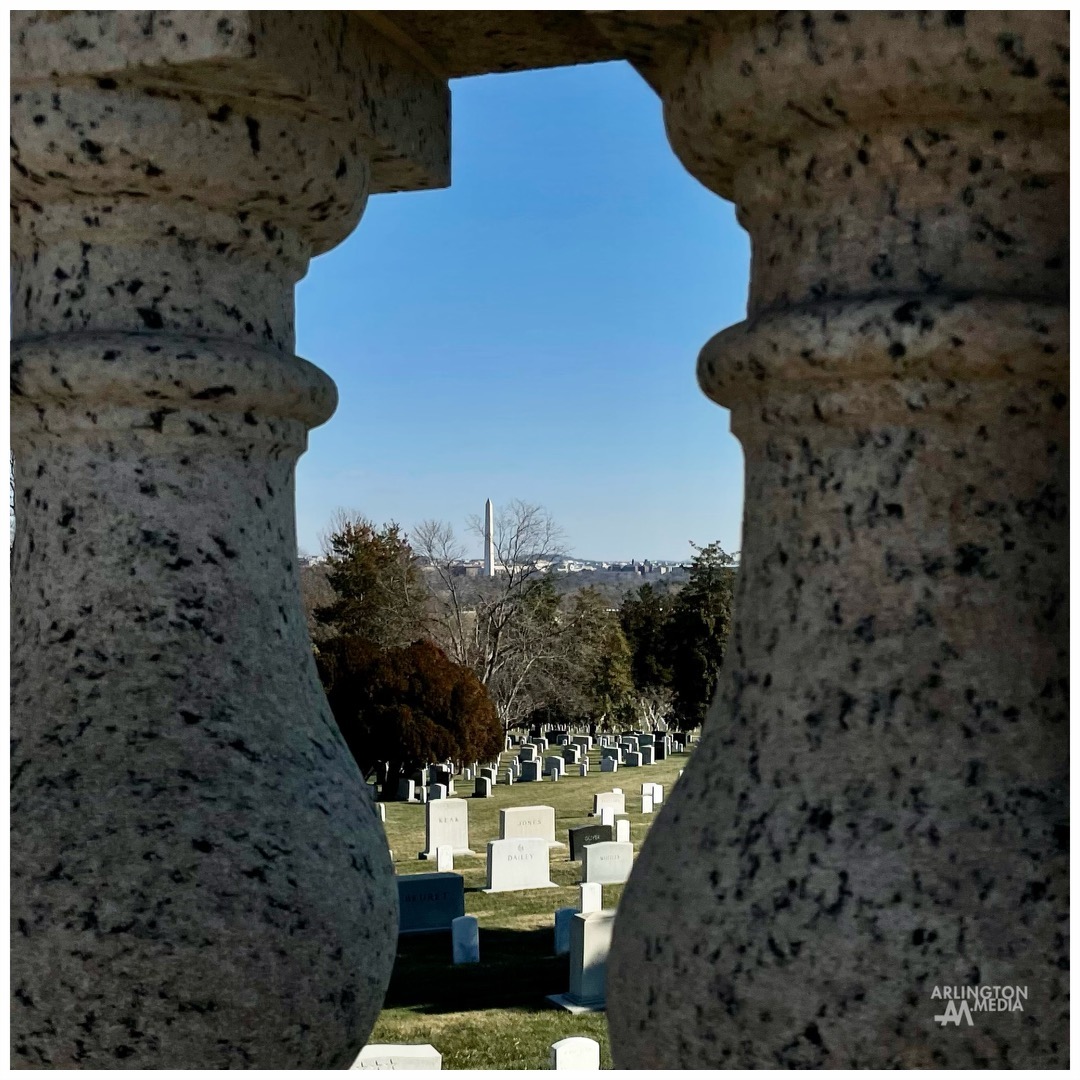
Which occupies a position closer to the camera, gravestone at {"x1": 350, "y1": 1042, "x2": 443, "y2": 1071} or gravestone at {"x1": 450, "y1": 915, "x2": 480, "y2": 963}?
gravestone at {"x1": 350, "y1": 1042, "x2": 443, "y2": 1071}

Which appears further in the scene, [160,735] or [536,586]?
[536,586]

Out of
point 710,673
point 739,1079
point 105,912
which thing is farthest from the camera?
point 710,673

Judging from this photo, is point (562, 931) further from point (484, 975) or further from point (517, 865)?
point (517, 865)

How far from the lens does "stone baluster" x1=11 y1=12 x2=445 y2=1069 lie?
1641mm

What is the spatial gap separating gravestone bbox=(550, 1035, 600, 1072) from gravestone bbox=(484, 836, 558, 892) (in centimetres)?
725

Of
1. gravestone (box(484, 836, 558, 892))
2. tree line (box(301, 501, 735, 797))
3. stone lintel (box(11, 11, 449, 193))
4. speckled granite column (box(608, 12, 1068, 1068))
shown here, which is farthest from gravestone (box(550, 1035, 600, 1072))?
tree line (box(301, 501, 735, 797))

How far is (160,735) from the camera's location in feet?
5.68

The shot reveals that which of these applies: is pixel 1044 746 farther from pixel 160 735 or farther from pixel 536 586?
pixel 536 586

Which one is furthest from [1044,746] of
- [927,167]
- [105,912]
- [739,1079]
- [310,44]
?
[310,44]

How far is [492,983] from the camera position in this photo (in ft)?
42.2

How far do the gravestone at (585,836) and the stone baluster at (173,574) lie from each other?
54.8 ft

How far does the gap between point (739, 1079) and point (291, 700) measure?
863 millimetres

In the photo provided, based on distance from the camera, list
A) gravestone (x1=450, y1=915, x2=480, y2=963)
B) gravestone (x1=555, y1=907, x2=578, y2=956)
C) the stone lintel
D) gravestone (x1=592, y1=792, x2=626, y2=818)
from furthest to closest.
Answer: gravestone (x1=592, y1=792, x2=626, y2=818) → gravestone (x1=555, y1=907, x2=578, y2=956) → gravestone (x1=450, y1=915, x2=480, y2=963) → the stone lintel
